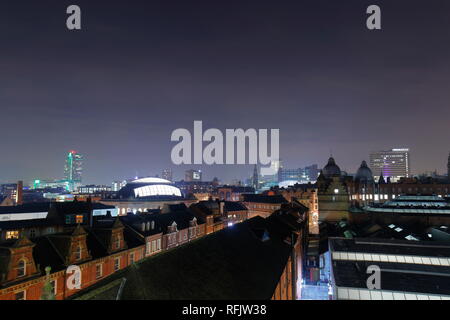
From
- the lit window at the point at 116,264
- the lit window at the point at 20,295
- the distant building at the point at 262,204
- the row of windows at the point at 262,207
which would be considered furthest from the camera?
the distant building at the point at 262,204

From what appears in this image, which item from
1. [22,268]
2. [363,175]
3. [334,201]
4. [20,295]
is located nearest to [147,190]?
[334,201]

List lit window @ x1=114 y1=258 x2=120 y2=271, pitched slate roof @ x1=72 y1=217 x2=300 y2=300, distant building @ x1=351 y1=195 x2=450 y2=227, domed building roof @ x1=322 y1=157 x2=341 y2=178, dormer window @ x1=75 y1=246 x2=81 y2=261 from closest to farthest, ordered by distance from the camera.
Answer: pitched slate roof @ x1=72 y1=217 x2=300 y2=300
dormer window @ x1=75 y1=246 x2=81 y2=261
lit window @ x1=114 y1=258 x2=120 y2=271
distant building @ x1=351 y1=195 x2=450 y2=227
domed building roof @ x1=322 y1=157 x2=341 y2=178

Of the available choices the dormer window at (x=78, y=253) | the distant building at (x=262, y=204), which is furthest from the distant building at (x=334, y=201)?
the dormer window at (x=78, y=253)

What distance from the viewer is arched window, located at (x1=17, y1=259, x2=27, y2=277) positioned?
A: 23341mm

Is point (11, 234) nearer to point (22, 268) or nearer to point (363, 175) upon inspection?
point (22, 268)

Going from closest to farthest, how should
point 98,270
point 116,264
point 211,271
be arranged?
point 211,271
point 98,270
point 116,264

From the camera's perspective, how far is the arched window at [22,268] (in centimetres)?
2334

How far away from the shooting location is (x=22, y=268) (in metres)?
23.7

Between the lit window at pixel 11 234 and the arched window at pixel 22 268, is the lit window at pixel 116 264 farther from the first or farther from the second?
the lit window at pixel 11 234

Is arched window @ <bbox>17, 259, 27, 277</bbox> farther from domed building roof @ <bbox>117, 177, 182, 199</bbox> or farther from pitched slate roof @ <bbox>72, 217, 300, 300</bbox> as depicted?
domed building roof @ <bbox>117, 177, 182, 199</bbox>

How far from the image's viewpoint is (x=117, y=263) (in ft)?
116

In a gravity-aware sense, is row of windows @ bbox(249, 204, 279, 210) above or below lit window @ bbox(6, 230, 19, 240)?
below

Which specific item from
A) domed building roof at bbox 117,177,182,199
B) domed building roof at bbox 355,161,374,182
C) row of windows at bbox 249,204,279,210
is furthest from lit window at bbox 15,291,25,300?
domed building roof at bbox 355,161,374,182

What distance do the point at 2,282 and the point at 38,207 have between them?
56.3 metres
